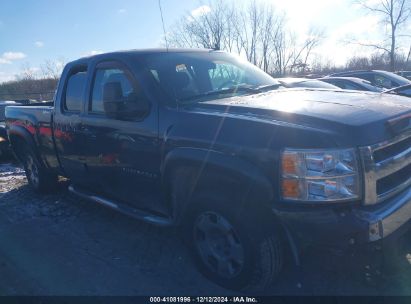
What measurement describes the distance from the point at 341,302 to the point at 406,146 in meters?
1.27

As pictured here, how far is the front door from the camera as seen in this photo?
332 cm

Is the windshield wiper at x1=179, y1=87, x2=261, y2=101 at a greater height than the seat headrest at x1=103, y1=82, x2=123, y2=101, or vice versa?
the seat headrest at x1=103, y1=82, x2=123, y2=101

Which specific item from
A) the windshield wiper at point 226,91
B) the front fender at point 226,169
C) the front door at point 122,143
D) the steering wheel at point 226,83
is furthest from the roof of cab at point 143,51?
the front fender at point 226,169

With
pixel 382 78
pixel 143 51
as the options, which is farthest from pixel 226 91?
pixel 382 78

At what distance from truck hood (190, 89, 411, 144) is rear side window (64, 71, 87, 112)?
176cm

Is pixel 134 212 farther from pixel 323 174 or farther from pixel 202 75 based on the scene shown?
pixel 323 174

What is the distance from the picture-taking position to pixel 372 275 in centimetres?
312

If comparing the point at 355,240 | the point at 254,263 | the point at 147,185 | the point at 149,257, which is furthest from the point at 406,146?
the point at 149,257

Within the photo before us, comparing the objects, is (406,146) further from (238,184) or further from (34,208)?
(34,208)

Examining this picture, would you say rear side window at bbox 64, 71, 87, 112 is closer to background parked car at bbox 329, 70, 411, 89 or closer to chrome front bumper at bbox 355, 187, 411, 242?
chrome front bumper at bbox 355, 187, 411, 242

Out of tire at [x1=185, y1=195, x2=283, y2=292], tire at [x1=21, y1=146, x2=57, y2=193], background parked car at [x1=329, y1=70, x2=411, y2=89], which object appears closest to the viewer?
tire at [x1=185, y1=195, x2=283, y2=292]

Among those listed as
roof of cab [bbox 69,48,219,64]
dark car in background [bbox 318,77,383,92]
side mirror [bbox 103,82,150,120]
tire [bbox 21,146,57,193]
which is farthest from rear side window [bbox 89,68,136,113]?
dark car in background [bbox 318,77,383,92]

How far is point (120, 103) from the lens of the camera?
3.38 metres

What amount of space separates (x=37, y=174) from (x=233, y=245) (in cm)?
412
